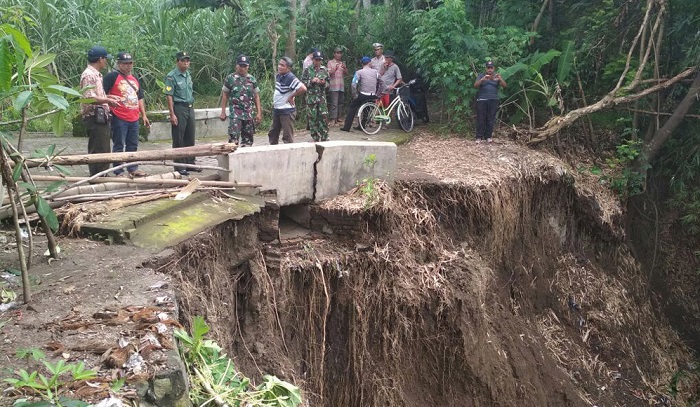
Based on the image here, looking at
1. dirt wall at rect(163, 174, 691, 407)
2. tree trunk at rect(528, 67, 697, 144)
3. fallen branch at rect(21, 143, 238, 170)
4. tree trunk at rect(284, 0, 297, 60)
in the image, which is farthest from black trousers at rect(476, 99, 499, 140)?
fallen branch at rect(21, 143, 238, 170)

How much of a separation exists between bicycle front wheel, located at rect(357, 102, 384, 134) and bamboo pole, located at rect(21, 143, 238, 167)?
5.85m

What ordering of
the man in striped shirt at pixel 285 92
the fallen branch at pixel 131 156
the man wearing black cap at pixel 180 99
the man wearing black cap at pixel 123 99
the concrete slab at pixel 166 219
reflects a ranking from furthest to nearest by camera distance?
the man in striped shirt at pixel 285 92 → the man wearing black cap at pixel 180 99 → the man wearing black cap at pixel 123 99 → the concrete slab at pixel 166 219 → the fallen branch at pixel 131 156

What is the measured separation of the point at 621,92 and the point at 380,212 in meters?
5.67

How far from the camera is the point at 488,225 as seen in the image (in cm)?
904

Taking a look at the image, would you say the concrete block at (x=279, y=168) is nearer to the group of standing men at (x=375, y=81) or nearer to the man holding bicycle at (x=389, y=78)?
the group of standing men at (x=375, y=81)

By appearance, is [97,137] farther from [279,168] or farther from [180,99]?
[279,168]

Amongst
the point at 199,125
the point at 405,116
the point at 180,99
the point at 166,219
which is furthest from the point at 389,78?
the point at 166,219

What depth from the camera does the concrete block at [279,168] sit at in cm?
706

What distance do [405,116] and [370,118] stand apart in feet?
2.38

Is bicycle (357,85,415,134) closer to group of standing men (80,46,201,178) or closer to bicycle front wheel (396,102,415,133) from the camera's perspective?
bicycle front wheel (396,102,415,133)

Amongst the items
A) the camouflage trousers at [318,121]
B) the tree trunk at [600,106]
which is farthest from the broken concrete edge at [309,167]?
the tree trunk at [600,106]

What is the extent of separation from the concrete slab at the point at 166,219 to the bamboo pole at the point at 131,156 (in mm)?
481

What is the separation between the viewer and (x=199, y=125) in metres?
12.4

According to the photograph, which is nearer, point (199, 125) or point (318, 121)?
point (318, 121)
